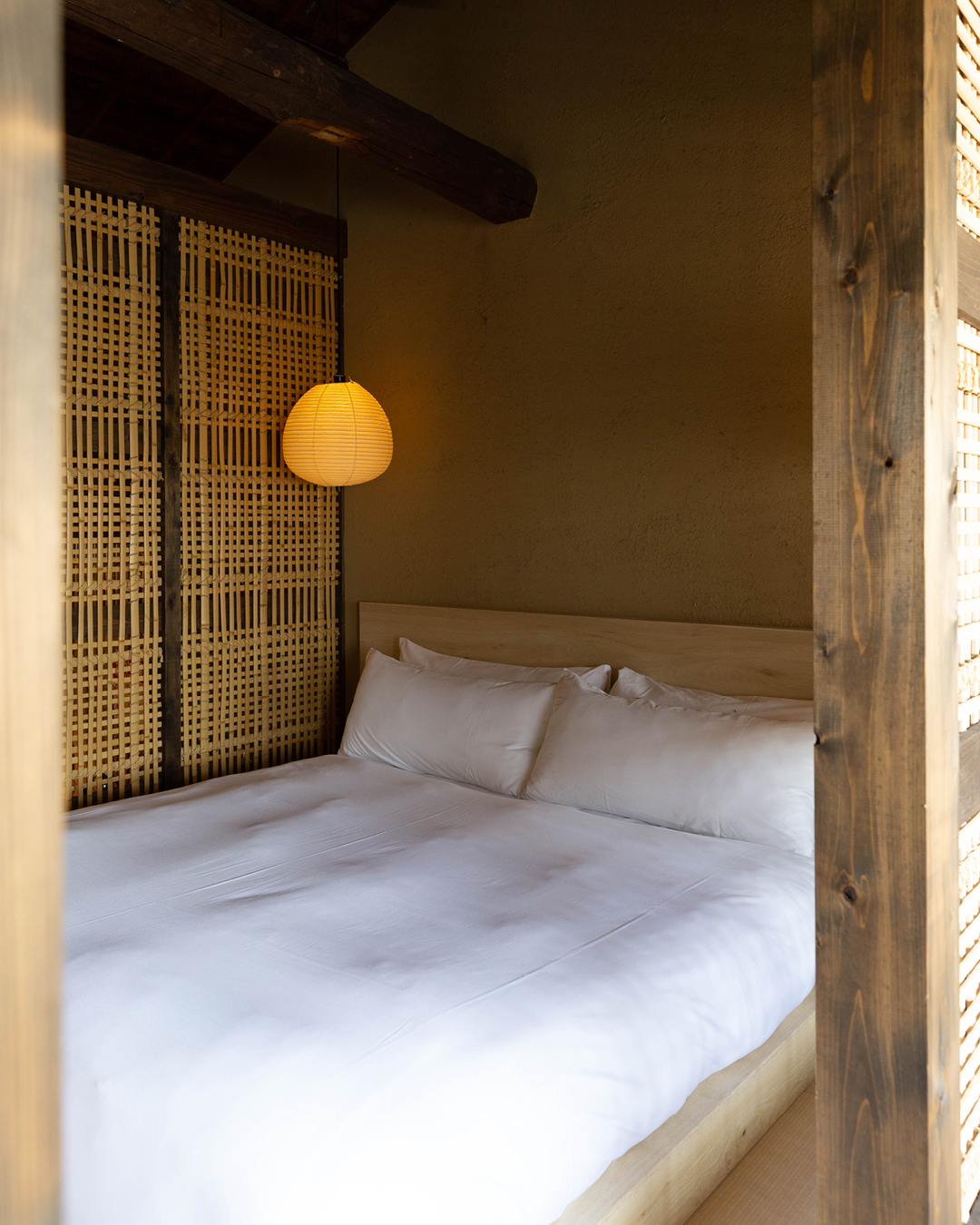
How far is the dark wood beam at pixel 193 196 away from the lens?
3.11m

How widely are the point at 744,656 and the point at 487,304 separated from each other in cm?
167

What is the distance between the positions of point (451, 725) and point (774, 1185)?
5.26 ft

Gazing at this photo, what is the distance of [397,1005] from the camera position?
1.50 metres

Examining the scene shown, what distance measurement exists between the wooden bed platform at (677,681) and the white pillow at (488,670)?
9 cm

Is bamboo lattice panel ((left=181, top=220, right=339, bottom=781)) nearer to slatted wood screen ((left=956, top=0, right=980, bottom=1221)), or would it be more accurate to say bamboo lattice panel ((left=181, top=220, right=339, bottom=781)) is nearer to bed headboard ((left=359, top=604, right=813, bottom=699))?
bed headboard ((left=359, top=604, right=813, bottom=699))

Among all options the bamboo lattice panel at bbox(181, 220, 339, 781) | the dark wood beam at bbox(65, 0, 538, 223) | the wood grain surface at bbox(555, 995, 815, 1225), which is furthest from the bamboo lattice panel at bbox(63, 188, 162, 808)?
the wood grain surface at bbox(555, 995, 815, 1225)

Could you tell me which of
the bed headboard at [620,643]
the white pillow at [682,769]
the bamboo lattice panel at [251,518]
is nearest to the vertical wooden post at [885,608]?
the white pillow at [682,769]

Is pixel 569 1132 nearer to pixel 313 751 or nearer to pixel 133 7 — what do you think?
pixel 133 7

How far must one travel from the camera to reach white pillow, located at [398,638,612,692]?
302 centimetres

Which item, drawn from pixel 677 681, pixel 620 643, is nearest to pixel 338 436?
pixel 620 643

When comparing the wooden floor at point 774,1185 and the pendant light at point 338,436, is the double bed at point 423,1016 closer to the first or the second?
the wooden floor at point 774,1185

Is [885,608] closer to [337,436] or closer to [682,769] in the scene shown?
[682,769]

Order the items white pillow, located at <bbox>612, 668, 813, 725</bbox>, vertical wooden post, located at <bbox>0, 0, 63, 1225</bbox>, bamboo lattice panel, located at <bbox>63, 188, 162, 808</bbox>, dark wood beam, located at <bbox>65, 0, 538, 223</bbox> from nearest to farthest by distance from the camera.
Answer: vertical wooden post, located at <bbox>0, 0, 63, 1225</bbox>
dark wood beam, located at <bbox>65, 0, 538, 223</bbox>
white pillow, located at <bbox>612, 668, 813, 725</bbox>
bamboo lattice panel, located at <bbox>63, 188, 162, 808</bbox>

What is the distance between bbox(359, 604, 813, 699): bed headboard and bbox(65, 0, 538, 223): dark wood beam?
4.89ft
